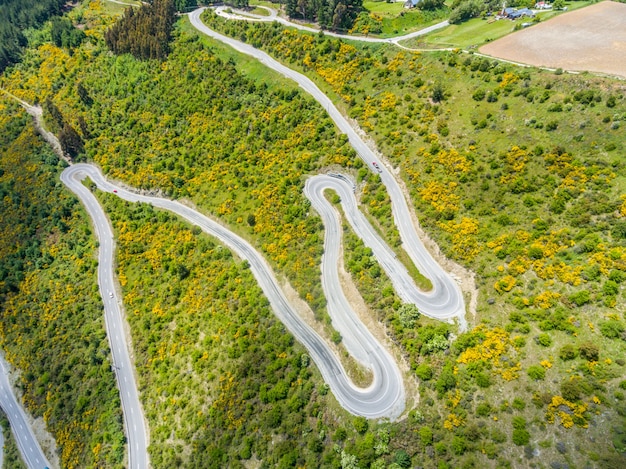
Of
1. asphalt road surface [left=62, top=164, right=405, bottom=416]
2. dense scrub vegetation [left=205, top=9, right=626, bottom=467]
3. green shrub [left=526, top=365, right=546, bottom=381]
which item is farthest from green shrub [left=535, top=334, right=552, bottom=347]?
asphalt road surface [left=62, top=164, right=405, bottom=416]

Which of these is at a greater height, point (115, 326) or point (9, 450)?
point (115, 326)

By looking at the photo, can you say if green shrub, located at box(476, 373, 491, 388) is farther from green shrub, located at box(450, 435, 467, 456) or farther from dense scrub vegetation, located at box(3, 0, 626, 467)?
green shrub, located at box(450, 435, 467, 456)

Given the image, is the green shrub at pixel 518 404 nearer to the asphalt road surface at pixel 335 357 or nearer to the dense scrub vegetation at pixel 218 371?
the asphalt road surface at pixel 335 357

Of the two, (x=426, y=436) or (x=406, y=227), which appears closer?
(x=426, y=436)

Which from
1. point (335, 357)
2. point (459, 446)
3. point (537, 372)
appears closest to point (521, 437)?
point (459, 446)

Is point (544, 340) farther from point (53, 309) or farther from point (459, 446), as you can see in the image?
point (53, 309)
